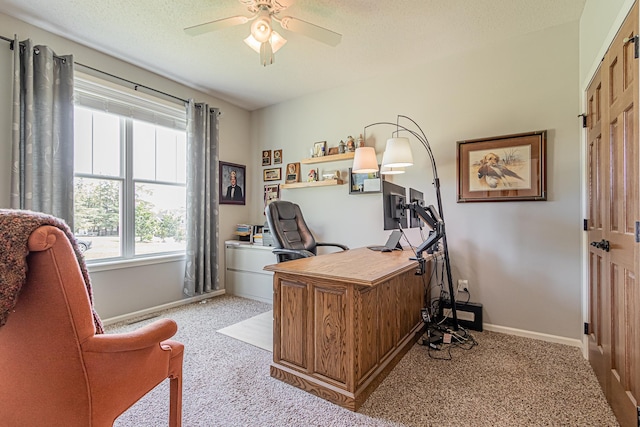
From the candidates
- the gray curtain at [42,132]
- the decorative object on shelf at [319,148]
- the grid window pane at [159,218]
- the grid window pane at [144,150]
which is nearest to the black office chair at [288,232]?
the decorative object on shelf at [319,148]

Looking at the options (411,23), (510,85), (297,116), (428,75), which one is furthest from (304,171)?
(510,85)

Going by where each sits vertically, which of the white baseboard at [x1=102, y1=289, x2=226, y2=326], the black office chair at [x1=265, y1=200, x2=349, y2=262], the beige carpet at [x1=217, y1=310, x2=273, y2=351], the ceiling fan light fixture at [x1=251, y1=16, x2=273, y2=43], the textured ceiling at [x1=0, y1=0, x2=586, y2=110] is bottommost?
the beige carpet at [x1=217, y1=310, x2=273, y2=351]

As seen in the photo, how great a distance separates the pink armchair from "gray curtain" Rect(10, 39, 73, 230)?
1893mm

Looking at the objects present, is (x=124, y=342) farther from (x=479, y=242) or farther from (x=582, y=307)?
(x=582, y=307)

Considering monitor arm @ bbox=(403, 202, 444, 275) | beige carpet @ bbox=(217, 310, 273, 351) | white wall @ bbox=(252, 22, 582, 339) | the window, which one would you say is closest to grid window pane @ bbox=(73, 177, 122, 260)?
the window

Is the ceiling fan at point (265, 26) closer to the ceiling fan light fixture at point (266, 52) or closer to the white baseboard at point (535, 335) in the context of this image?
the ceiling fan light fixture at point (266, 52)

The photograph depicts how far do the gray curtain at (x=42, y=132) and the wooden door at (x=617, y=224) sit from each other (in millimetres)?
3728

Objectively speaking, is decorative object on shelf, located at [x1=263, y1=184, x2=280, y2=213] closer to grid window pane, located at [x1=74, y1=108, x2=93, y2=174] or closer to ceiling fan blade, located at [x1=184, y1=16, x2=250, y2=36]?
grid window pane, located at [x1=74, y1=108, x2=93, y2=174]

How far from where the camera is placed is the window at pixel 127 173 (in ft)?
9.20

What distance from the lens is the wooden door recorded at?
1.31m

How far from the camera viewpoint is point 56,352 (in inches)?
36.7

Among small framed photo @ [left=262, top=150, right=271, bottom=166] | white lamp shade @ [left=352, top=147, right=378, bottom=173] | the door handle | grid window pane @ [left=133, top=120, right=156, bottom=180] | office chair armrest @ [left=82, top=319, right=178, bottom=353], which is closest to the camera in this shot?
office chair armrest @ [left=82, top=319, right=178, bottom=353]

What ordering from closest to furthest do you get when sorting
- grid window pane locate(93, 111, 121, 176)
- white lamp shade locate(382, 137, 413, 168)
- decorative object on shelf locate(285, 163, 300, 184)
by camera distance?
white lamp shade locate(382, 137, 413, 168) < grid window pane locate(93, 111, 121, 176) < decorative object on shelf locate(285, 163, 300, 184)

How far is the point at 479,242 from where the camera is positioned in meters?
2.81
